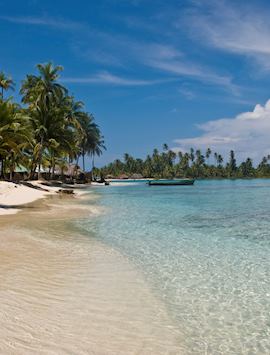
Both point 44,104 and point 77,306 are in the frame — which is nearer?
point 77,306

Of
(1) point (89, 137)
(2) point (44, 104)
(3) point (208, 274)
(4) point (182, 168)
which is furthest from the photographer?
(4) point (182, 168)

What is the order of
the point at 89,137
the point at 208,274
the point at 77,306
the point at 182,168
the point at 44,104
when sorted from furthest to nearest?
1. the point at 182,168
2. the point at 89,137
3. the point at 44,104
4. the point at 208,274
5. the point at 77,306

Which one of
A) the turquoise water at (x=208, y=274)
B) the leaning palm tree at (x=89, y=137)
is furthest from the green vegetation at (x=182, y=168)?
the turquoise water at (x=208, y=274)

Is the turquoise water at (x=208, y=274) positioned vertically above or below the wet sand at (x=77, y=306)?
below

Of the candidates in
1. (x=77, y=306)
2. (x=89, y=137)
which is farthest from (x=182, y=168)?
(x=77, y=306)

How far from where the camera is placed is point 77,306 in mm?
5129

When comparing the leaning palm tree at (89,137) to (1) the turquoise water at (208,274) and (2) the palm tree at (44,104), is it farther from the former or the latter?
(1) the turquoise water at (208,274)

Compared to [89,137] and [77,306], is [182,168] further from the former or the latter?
[77,306]

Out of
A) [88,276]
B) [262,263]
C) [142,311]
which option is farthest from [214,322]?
[262,263]

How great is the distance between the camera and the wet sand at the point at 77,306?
393cm

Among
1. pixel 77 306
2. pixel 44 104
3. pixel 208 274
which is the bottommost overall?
pixel 208 274

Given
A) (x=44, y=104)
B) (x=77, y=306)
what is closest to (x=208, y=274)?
(x=77, y=306)

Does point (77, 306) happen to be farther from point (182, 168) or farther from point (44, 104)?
point (182, 168)

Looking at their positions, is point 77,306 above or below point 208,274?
above
